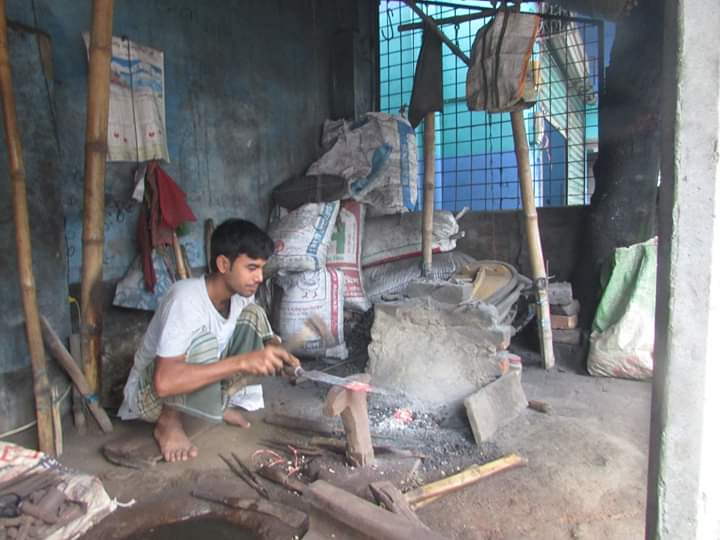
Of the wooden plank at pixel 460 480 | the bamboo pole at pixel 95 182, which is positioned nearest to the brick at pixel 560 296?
the wooden plank at pixel 460 480

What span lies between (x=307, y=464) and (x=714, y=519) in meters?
1.78

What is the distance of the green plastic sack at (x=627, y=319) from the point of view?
3.71m

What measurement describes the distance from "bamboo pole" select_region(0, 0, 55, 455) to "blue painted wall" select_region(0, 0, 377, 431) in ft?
0.80

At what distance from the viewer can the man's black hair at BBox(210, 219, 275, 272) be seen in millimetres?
2465

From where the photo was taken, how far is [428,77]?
165 inches

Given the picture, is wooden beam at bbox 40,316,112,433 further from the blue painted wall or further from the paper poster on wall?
the paper poster on wall

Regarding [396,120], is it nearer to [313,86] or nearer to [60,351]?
[313,86]

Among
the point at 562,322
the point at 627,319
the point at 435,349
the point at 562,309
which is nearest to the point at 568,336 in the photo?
the point at 562,322

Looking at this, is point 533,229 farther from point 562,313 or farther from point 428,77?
point 428,77

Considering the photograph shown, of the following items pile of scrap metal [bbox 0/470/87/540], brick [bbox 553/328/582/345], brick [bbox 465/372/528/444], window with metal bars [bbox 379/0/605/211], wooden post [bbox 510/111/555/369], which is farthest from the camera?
window with metal bars [bbox 379/0/605/211]

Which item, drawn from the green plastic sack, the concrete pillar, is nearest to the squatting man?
the concrete pillar

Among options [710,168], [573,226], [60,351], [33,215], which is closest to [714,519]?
[710,168]

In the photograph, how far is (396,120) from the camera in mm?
5156

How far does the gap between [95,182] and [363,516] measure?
2.29 meters
